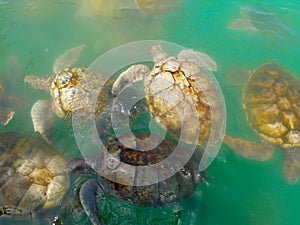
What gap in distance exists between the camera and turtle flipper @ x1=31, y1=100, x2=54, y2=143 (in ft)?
16.6

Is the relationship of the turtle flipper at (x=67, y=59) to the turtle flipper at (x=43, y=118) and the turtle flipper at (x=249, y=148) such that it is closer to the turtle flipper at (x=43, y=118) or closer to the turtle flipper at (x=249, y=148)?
the turtle flipper at (x=43, y=118)

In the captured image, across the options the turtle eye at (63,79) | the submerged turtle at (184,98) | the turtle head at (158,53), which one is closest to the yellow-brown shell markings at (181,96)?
the submerged turtle at (184,98)

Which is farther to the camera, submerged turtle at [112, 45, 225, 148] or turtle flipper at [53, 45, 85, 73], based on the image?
turtle flipper at [53, 45, 85, 73]

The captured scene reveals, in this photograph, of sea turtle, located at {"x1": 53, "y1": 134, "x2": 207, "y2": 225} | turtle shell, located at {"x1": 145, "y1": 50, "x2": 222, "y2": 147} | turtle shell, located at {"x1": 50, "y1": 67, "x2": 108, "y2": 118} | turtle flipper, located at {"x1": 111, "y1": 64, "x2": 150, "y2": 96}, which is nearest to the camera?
sea turtle, located at {"x1": 53, "y1": 134, "x2": 207, "y2": 225}

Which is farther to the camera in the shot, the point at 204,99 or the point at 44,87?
the point at 44,87

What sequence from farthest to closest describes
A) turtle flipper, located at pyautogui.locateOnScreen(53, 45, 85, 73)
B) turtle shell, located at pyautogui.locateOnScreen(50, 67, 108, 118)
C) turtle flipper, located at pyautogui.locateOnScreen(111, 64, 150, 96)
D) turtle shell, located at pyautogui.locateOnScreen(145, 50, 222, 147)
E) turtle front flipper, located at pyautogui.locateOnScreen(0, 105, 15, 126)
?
turtle flipper, located at pyautogui.locateOnScreen(53, 45, 85, 73), turtle flipper, located at pyautogui.locateOnScreen(111, 64, 150, 96), turtle front flipper, located at pyautogui.locateOnScreen(0, 105, 15, 126), turtle shell, located at pyautogui.locateOnScreen(50, 67, 108, 118), turtle shell, located at pyautogui.locateOnScreen(145, 50, 222, 147)

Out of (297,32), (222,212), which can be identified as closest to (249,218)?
(222,212)

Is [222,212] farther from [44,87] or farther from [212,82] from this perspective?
[44,87]

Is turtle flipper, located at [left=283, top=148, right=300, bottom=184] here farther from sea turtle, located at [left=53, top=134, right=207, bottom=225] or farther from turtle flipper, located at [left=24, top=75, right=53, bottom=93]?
turtle flipper, located at [left=24, top=75, right=53, bottom=93]

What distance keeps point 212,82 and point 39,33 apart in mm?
4330

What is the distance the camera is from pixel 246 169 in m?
4.99

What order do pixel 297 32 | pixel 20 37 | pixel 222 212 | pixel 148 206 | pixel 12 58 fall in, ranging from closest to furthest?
1. pixel 148 206
2. pixel 222 212
3. pixel 12 58
4. pixel 20 37
5. pixel 297 32

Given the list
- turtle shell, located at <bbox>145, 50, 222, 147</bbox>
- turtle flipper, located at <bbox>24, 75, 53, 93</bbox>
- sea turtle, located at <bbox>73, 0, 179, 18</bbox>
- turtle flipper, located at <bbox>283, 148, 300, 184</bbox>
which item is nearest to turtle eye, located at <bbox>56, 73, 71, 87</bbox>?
turtle flipper, located at <bbox>24, 75, 53, 93</bbox>

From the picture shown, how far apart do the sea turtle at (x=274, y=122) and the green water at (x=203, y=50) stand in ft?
0.52
